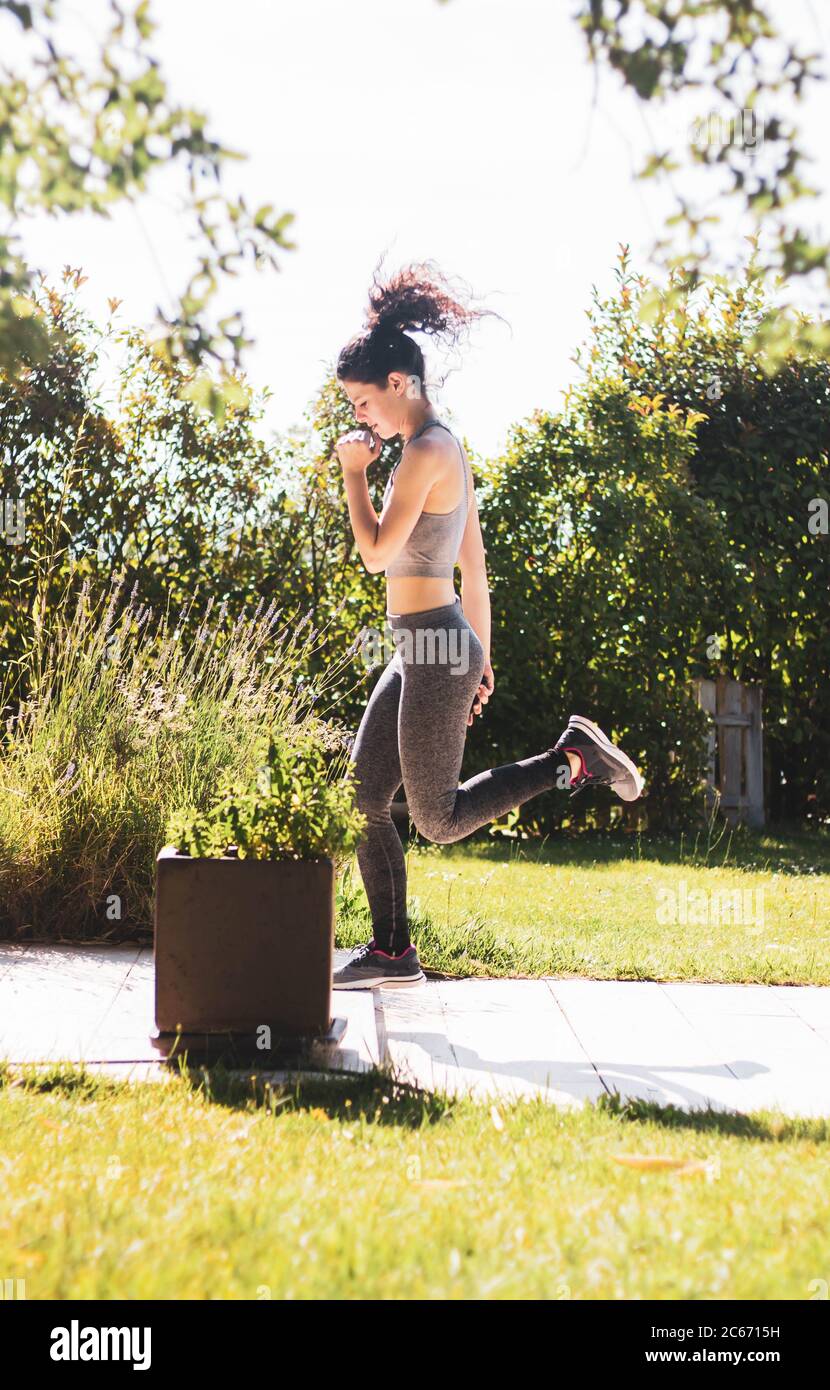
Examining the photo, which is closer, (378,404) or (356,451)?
→ (356,451)

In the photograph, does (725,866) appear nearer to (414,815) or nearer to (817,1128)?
(414,815)

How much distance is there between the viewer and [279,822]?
3.50 metres

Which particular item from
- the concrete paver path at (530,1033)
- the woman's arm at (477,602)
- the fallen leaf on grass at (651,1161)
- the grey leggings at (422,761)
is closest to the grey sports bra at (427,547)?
the grey leggings at (422,761)

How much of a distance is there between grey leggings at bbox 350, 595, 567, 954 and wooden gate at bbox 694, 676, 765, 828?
614cm

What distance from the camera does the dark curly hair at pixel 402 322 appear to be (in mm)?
4102

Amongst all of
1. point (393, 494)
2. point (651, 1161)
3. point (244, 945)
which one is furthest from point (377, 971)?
point (651, 1161)

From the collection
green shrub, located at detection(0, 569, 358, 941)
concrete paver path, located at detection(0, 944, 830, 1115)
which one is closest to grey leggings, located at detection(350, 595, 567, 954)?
concrete paver path, located at detection(0, 944, 830, 1115)

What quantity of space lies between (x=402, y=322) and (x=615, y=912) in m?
2.89

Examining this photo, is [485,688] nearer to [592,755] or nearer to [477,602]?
[477,602]

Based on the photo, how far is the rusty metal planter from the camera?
340cm

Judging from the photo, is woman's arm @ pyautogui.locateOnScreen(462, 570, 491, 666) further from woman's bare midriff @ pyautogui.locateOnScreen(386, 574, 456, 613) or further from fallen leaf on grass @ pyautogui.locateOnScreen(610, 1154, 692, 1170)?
fallen leaf on grass @ pyautogui.locateOnScreen(610, 1154, 692, 1170)

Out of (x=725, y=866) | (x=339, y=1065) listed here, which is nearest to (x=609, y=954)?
(x=339, y=1065)

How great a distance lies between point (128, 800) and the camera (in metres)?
5.36
